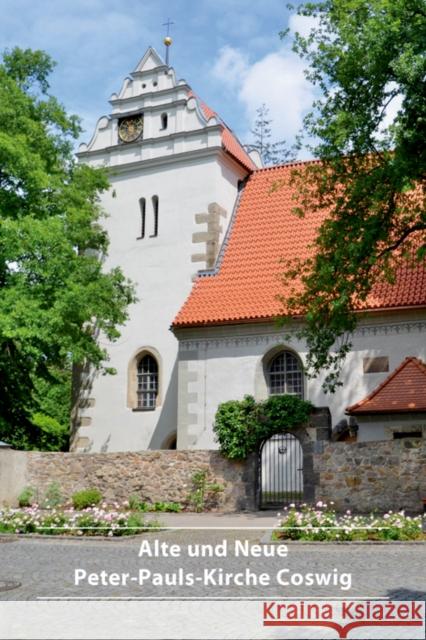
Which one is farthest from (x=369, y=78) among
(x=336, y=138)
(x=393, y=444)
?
(x=393, y=444)

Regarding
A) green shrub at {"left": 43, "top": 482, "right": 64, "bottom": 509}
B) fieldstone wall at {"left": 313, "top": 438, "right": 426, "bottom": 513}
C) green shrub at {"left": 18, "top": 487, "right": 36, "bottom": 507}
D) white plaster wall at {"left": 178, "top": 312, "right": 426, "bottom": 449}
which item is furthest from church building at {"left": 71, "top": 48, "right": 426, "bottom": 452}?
green shrub at {"left": 18, "top": 487, "right": 36, "bottom": 507}

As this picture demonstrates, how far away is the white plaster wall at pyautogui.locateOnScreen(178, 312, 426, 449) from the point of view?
70.3ft

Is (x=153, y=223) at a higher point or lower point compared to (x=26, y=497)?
higher

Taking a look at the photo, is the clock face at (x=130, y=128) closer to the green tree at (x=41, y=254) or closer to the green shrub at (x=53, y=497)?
the green tree at (x=41, y=254)

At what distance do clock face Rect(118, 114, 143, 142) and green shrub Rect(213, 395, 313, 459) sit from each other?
1181 cm

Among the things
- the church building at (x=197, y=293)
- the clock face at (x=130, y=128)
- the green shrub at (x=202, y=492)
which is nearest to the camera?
the green shrub at (x=202, y=492)

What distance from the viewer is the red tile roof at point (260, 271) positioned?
72.8 ft

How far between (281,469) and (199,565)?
38.2 ft

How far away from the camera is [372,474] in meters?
18.0

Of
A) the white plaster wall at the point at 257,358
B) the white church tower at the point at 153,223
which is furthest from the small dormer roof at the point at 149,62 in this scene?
the white plaster wall at the point at 257,358

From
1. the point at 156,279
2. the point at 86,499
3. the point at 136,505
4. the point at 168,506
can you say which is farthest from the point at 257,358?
the point at 86,499

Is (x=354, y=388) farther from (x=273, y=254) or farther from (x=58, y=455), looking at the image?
(x=58, y=455)

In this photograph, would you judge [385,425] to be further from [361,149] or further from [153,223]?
[153,223]

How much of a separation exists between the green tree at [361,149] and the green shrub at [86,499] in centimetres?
655
